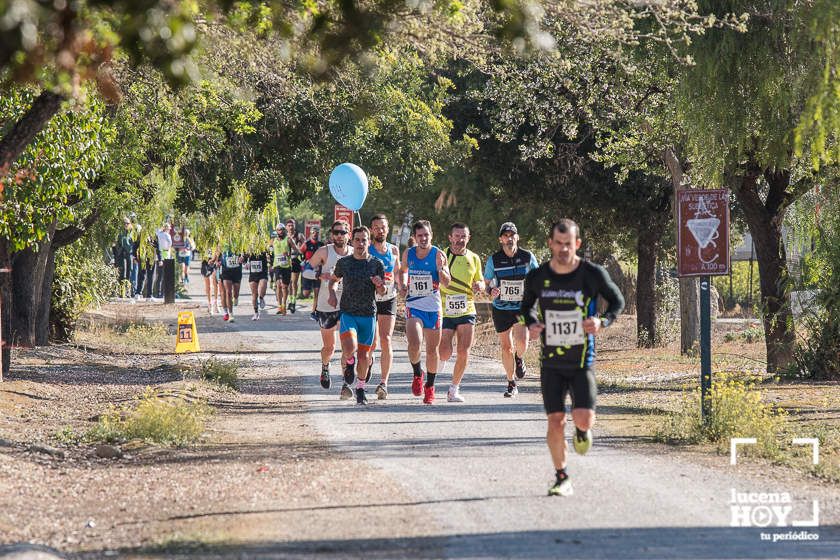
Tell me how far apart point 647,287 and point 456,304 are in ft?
44.4

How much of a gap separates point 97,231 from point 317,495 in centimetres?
1420

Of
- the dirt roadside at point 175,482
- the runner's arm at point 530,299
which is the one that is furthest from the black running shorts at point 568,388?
the dirt roadside at point 175,482

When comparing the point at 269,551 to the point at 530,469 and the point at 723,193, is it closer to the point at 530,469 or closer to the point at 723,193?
the point at 530,469

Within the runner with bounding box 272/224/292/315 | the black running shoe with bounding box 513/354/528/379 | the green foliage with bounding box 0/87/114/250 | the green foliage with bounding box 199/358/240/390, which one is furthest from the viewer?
the runner with bounding box 272/224/292/315

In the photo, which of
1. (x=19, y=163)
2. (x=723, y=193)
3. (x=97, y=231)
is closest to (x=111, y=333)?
(x=97, y=231)

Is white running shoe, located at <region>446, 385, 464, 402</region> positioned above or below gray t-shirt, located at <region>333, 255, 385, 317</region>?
below

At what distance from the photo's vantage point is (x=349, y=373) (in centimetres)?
1483

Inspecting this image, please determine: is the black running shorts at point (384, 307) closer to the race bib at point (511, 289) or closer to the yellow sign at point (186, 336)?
the race bib at point (511, 289)

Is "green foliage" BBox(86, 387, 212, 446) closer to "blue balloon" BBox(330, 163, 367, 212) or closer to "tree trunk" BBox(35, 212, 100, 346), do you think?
"blue balloon" BBox(330, 163, 367, 212)

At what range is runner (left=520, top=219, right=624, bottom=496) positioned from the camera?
9.02m

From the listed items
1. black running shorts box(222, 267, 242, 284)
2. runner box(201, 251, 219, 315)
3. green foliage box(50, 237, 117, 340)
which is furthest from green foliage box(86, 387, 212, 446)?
runner box(201, 251, 219, 315)

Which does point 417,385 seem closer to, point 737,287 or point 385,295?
point 385,295

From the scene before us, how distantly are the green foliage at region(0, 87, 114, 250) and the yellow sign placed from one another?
7523mm

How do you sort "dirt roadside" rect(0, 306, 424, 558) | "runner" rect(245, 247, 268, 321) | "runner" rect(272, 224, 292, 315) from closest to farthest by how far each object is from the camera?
"dirt roadside" rect(0, 306, 424, 558)
"runner" rect(245, 247, 268, 321)
"runner" rect(272, 224, 292, 315)
